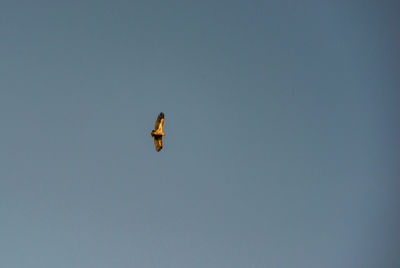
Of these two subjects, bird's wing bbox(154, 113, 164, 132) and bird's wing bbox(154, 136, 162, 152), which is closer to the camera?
bird's wing bbox(154, 136, 162, 152)

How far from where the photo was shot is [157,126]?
205 feet

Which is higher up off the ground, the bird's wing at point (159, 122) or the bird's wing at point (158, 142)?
the bird's wing at point (159, 122)

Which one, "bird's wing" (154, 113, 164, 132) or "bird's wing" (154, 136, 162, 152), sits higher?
"bird's wing" (154, 113, 164, 132)

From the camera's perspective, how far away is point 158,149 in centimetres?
6194

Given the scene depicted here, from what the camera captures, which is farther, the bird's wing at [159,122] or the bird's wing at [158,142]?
the bird's wing at [159,122]

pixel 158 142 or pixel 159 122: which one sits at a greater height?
pixel 159 122

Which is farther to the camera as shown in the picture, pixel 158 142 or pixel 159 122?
pixel 159 122

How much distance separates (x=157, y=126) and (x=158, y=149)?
3.80 metres
